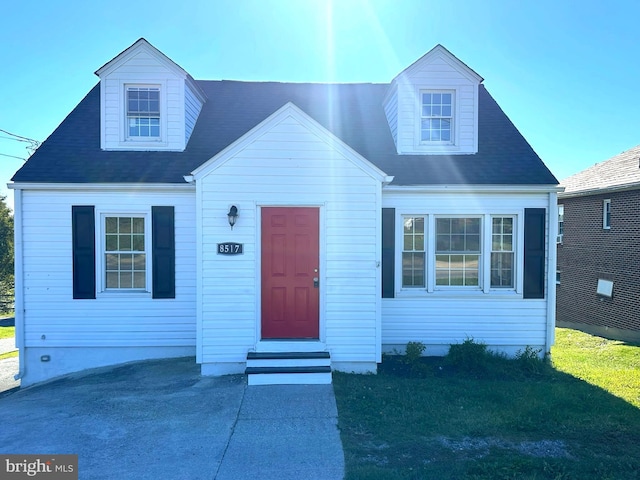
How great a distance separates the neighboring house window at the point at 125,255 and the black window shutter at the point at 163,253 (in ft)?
0.87

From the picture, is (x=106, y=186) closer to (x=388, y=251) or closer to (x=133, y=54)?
(x=133, y=54)

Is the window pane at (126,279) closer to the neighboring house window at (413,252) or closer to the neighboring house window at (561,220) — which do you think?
the neighboring house window at (413,252)

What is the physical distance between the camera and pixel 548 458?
4047 mm

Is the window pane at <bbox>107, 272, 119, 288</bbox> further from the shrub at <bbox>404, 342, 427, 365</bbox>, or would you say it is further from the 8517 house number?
the shrub at <bbox>404, 342, 427, 365</bbox>

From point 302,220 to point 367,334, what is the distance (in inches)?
87.7

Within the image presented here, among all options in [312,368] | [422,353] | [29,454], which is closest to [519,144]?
[422,353]

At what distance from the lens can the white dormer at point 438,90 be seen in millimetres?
8234

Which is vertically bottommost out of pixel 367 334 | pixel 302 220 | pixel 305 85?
pixel 367 334

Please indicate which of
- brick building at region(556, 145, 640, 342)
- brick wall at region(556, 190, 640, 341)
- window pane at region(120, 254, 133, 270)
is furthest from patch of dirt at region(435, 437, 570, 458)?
brick wall at region(556, 190, 640, 341)

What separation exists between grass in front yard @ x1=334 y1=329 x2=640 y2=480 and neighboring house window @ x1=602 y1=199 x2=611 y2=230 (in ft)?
32.3

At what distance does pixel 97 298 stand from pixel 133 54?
5015mm

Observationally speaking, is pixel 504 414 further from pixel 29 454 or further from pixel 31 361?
pixel 31 361

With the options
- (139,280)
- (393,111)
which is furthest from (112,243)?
(393,111)

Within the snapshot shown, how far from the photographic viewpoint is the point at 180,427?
15.7 ft
